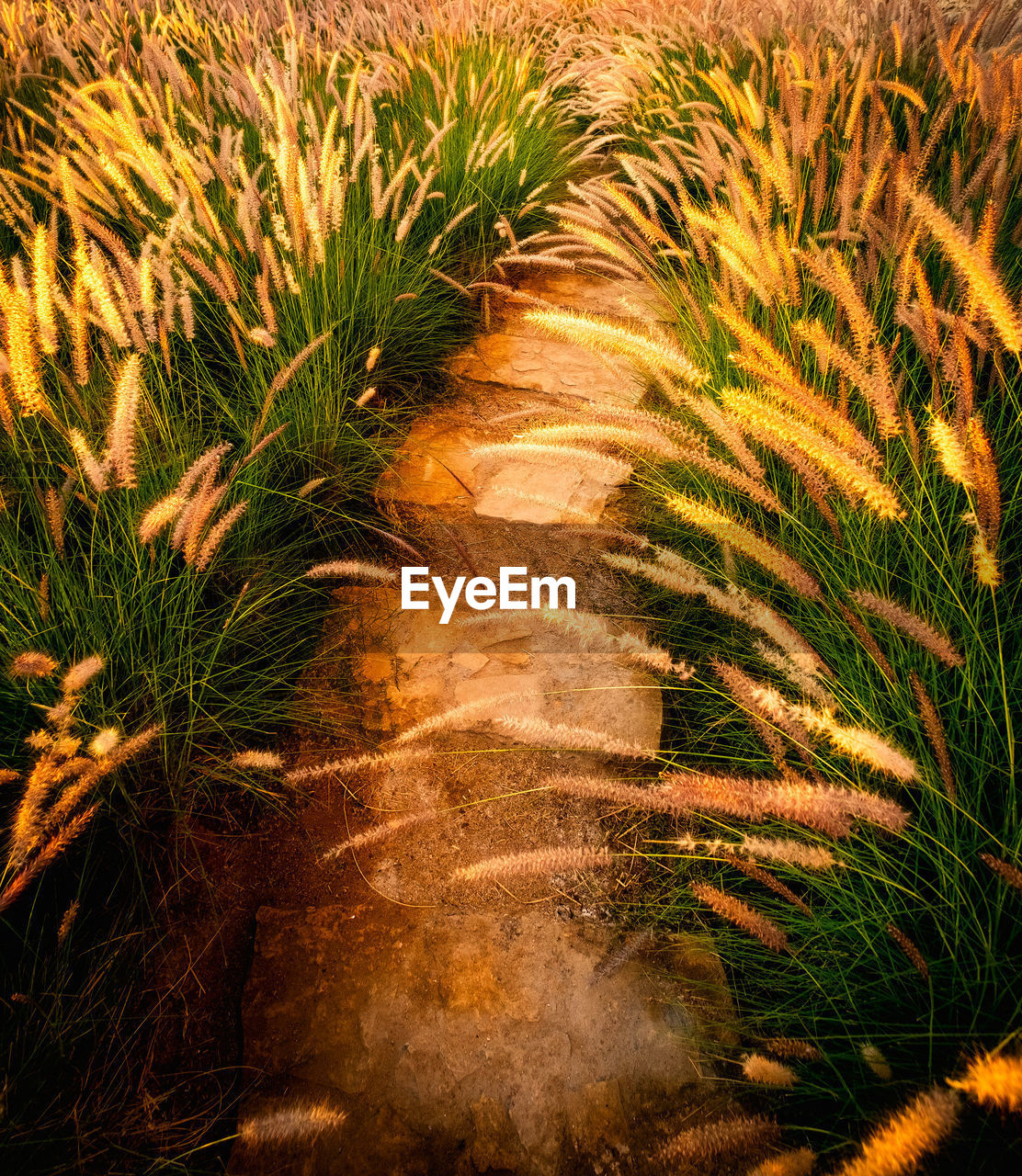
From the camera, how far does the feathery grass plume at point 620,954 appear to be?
45.9 inches

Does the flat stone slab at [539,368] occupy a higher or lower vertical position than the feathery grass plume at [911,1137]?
higher

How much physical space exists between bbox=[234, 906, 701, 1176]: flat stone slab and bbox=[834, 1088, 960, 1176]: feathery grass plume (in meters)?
0.52

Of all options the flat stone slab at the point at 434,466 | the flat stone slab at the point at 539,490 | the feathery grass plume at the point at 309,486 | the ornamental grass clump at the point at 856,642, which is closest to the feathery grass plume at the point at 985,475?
the ornamental grass clump at the point at 856,642

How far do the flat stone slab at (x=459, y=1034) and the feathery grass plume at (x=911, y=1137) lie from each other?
1.70 ft

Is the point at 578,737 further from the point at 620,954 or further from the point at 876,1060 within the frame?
the point at 876,1060

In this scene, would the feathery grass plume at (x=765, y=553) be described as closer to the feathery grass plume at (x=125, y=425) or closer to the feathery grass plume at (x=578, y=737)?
the feathery grass plume at (x=578, y=737)

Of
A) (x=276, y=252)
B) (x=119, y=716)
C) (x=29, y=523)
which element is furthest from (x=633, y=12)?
(x=119, y=716)

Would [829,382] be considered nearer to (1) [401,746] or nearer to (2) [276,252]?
(1) [401,746]

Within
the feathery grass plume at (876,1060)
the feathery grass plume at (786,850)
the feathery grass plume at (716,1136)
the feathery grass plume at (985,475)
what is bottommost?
the feathery grass plume at (716,1136)

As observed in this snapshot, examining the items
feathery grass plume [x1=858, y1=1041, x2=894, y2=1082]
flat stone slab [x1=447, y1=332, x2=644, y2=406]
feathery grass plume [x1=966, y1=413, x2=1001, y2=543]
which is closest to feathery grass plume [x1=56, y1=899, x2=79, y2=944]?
feathery grass plume [x1=858, y1=1041, x2=894, y2=1082]

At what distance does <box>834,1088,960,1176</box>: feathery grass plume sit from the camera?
27.2 inches

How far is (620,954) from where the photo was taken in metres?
1.17

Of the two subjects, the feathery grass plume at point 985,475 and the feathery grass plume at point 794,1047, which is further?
the feathery grass plume at point 985,475

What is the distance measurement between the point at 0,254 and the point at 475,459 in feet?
6.92
